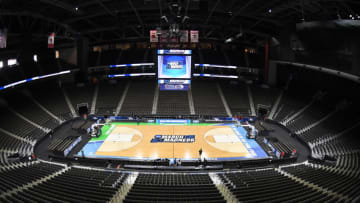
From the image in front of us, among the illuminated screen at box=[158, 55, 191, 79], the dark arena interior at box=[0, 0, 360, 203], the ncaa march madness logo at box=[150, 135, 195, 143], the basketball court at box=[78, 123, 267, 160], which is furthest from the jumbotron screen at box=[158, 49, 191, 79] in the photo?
the ncaa march madness logo at box=[150, 135, 195, 143]

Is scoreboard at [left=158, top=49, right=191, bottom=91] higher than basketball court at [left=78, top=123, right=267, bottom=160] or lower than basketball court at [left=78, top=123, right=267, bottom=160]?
higher

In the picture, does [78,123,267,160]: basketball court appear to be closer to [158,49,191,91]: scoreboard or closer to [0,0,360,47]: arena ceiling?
[158,49,191,91]: scoreboard

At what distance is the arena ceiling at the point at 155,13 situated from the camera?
2553 centimetres

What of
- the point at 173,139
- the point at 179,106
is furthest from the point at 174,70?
the point at 179,106

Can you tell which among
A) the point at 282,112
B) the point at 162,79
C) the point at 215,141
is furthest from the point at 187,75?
the point at 282,112

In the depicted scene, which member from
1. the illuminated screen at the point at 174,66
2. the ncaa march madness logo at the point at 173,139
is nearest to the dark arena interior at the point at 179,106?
the illuminated screen at the point at 174,66

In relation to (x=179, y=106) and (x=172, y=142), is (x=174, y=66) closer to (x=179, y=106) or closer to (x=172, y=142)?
(x=179, y=106)

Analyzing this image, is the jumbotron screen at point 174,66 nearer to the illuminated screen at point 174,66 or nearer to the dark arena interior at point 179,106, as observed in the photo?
the illuminated screen at point 174,66

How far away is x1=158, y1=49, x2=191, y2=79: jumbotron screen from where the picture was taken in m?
31.7

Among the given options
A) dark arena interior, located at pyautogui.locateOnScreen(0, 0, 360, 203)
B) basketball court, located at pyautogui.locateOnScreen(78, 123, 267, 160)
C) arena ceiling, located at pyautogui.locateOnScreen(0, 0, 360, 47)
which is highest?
arena ceiling, located at pyautogui.locateOnScreen(0, 0, 360, 47)

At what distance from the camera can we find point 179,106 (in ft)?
132

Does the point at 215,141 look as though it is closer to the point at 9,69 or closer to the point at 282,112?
the point at 282,112

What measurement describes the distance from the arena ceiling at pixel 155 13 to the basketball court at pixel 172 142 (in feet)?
48.0

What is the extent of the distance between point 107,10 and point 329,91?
3347 centimetres
